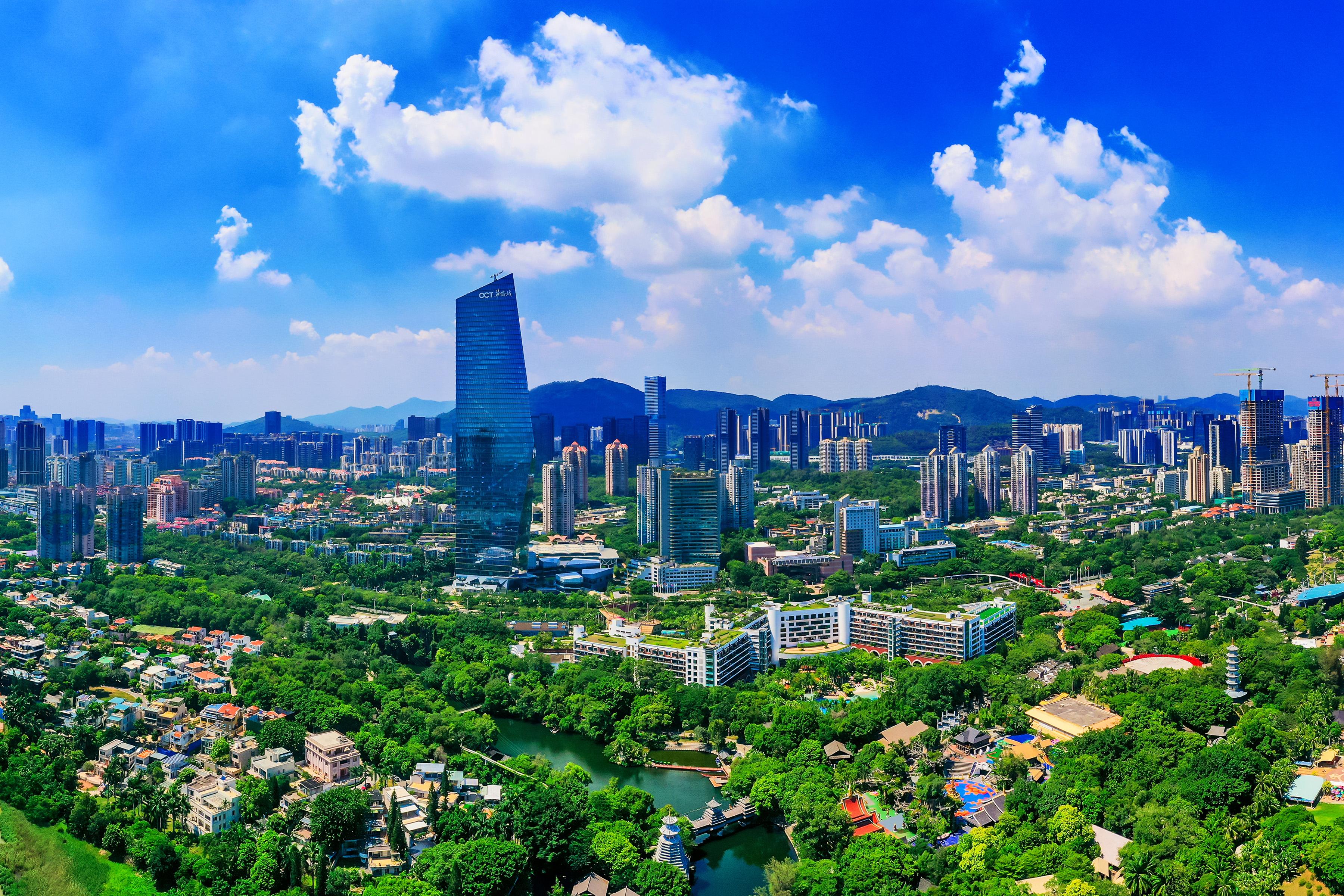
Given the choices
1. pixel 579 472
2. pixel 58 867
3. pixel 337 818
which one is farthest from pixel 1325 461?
pixel 58 867

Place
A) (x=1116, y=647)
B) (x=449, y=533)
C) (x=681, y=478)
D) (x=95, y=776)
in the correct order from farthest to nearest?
(x=449, y=533) < (x=681, y=478) < (x=1116, y=647) < (x=95, y=776)

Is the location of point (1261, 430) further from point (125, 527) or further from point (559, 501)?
point (125, 527)

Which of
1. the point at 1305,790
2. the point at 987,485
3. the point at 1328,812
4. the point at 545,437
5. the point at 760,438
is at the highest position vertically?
the point at 545,437

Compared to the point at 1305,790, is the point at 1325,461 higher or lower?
higher

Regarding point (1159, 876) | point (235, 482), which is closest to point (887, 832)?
point (1159, 876)

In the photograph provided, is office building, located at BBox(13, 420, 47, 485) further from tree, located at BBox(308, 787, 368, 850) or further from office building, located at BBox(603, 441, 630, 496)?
tree, located at BBox(308, 787, 368, 850)

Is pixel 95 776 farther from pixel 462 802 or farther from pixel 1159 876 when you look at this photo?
pixel 1159 876

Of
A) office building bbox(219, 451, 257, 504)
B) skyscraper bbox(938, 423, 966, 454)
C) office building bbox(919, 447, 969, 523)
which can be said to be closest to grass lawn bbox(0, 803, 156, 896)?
office building bbox(919, 447, 969, 523)
